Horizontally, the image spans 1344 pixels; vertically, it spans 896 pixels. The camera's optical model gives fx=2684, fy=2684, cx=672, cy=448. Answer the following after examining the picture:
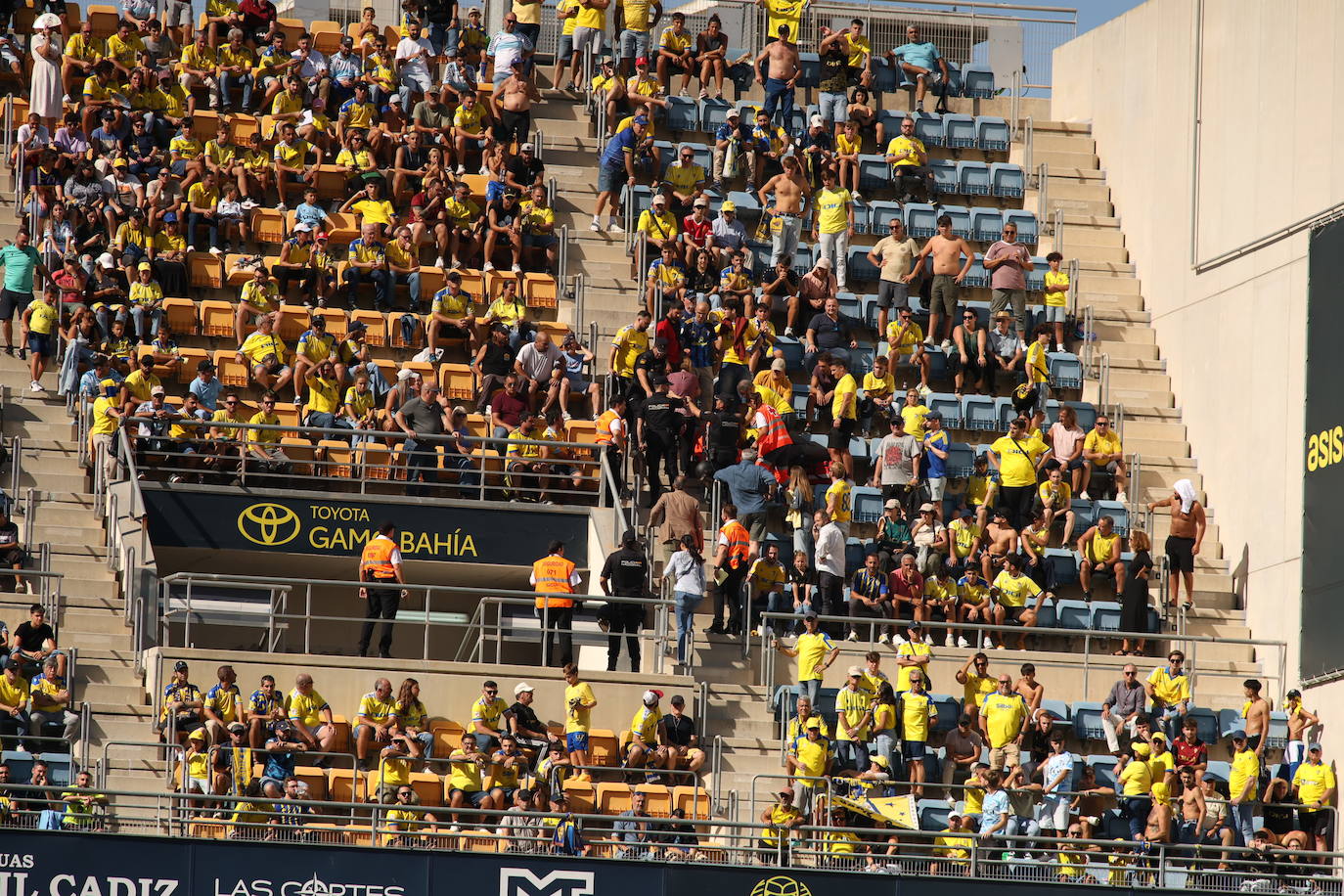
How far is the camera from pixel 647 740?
24328 millimetres

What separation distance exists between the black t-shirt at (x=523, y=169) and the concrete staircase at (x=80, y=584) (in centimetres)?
630

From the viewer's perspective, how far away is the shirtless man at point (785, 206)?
102 ft

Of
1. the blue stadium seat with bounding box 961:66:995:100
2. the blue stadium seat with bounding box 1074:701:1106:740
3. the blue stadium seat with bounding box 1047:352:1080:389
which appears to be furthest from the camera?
the blue stadium seat with bounding box 961:66:995:100

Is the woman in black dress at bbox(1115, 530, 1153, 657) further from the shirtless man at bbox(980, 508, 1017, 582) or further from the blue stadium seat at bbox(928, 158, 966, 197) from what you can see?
the blue stadium seat at bbox(928, 158, 966, 197)

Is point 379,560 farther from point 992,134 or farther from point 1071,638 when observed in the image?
point 992,134

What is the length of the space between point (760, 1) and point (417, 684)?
13744 mm

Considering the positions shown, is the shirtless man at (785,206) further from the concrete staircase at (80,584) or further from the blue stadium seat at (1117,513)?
the concrete staircase at (80,584)

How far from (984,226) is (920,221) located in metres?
0.89

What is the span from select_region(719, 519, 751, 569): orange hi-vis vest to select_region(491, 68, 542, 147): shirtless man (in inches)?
319

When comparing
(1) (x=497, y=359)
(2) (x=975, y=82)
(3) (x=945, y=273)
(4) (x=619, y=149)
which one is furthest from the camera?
(2) (x=975, y=82)

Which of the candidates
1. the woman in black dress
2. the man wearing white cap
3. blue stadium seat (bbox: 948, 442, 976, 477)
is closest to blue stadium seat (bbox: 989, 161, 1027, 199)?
blue stadium seat (bbox: 948, 442, 976, 477)

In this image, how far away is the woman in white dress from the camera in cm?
3088

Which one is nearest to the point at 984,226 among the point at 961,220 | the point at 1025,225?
the point at 961,220

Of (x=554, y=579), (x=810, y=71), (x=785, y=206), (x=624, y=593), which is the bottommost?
(x=624, y=593)
